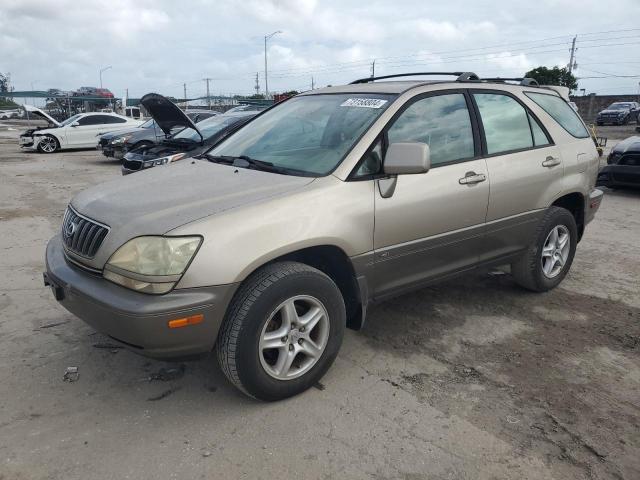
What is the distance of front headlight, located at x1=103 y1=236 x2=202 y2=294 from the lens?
98.2 inches

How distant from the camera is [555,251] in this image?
4.54m

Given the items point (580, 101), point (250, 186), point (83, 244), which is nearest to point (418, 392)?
point (250, 186)

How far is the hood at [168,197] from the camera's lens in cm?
264

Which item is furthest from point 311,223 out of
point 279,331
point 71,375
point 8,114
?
point 8,114

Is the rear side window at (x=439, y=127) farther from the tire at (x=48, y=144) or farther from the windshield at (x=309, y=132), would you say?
the tire at (x=48, y=144)

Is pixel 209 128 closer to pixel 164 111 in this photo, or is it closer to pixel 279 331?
pixel 164 111

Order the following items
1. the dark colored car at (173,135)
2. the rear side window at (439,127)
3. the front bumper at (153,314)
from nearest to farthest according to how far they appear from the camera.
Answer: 1. the front bumper at (153,314)
2. the rear side window at (439,127)
3. the dark colored car at (173,135)

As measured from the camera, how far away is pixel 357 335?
149 inches

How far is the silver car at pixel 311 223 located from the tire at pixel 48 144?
16.7 metres

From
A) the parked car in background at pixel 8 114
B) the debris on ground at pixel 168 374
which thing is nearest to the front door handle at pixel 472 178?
the debris on ground at pixel 168 374

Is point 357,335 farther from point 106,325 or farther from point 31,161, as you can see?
point 31,161

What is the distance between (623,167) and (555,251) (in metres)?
5.84

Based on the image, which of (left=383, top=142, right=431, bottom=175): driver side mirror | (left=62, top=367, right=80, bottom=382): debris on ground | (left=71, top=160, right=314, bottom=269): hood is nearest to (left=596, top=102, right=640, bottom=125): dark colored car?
(left=383, top=142, right=431, bottom=175): driver side mirror

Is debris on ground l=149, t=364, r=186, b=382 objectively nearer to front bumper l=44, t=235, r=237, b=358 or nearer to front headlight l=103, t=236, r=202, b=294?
front bumper l=44, t=235, r=237, b=358
